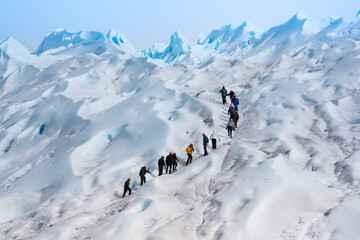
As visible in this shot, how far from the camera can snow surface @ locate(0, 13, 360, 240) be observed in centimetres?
962

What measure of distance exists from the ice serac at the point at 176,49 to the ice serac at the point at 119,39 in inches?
517

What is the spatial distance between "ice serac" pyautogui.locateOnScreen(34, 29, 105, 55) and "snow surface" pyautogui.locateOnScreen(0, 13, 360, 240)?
258 feet

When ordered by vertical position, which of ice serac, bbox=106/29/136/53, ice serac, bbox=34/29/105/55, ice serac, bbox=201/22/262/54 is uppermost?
ice serac, bbox=34/29/105/55

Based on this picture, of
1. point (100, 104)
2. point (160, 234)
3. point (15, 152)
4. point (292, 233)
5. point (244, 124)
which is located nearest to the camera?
point (292, 233)

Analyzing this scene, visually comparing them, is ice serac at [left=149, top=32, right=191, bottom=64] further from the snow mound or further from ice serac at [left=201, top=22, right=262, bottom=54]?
the snow mound

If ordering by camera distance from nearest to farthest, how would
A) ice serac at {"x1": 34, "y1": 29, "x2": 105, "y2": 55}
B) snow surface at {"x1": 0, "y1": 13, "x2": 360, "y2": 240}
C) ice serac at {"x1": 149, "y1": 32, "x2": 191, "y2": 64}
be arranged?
1. snow surface at {"x1": 0, "y1": 13, "x2": 360, "y2": 240}
2. ice serac at {"x1": 149, "y1": 32, "x2": 191, "y2": 64}
3. ice serac at {"x1": 34, "y1": 29, "x2": 105, "y2": 55}


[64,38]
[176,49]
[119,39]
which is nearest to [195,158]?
[176,49]

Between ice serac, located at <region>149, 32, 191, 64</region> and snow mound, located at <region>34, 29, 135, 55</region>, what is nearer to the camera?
ice serac, located at <region>149, 32, 191, 64</region>

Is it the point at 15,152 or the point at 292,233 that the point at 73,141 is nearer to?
the point at 15,152

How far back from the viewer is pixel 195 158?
1708cm

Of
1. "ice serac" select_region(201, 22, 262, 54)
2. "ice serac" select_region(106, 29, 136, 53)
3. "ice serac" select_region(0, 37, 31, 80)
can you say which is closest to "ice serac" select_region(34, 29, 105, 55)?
"ice serac" select_region(106, 29, 136, 53)

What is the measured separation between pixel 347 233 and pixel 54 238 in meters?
9.57

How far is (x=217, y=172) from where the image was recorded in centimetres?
1416

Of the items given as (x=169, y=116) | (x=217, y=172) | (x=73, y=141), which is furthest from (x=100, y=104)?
(x=217, y=172)
